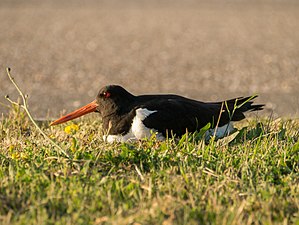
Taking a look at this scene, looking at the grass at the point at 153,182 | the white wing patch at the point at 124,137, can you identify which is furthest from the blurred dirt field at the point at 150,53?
the grass at the point at 153,182

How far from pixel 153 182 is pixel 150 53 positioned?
949 centimetres

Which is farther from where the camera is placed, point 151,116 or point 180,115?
point 180,115

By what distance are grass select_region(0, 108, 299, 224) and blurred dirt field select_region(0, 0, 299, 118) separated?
7.38 feet

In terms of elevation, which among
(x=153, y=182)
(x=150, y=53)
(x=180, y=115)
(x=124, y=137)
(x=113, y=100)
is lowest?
(x=153, y=182)

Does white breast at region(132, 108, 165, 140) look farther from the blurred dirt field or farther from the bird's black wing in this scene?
the blurred dirt field

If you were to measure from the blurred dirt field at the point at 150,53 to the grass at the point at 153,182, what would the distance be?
7.38 feet

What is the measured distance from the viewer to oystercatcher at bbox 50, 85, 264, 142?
4.84 m

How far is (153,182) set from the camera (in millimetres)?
3904

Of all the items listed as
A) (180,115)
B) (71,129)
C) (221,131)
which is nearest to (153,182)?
(180,115)

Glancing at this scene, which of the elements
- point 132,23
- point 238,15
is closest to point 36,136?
point 132,23

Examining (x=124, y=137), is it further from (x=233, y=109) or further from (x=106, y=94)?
(x=233, y=109)

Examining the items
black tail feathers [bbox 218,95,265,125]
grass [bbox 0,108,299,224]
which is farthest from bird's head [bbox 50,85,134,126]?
black tail feathers [bbox 218,95,265,125]

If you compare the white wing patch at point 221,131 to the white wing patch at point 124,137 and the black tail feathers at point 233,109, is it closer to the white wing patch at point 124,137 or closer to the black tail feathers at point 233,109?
the black tail feathers at point 233,109

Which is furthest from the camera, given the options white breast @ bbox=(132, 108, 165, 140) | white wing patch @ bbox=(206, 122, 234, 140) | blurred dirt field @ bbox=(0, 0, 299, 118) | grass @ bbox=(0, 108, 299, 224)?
blurred dirt field @ bbox=(0, 0, 299, 118)
